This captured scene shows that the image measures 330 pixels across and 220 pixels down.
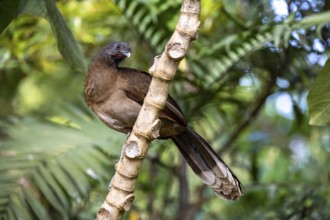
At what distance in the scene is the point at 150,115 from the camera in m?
2.39

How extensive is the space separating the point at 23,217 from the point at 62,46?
0.93 meters

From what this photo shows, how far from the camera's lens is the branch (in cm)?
232

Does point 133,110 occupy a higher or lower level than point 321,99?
lower

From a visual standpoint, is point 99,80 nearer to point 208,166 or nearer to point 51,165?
point 208,166

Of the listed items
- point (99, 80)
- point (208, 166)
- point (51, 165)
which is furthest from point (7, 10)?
point (51, 165)

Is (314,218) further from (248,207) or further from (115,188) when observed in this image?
(115,188)

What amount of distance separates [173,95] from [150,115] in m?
1.94

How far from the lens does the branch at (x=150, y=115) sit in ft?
7.63

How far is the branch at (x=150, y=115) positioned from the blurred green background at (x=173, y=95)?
86 centimetres

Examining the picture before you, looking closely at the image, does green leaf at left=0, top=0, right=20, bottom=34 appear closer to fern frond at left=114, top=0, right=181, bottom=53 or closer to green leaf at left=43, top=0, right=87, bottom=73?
green leaf at left=43, top=0, right=87, bottom=73

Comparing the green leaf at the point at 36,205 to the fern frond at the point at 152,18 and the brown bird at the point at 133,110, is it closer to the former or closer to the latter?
the brown bird at the point at 133,110

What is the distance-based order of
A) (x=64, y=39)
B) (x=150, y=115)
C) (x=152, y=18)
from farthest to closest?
(x=152, y=18)
(x=64, y=39)
(x=150, y=115)

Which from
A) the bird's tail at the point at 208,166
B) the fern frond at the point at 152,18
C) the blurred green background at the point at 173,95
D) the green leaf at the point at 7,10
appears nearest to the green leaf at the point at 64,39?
the blurred green background at the point at 173,95

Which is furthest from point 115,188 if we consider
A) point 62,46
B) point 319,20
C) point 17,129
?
point 17,129
